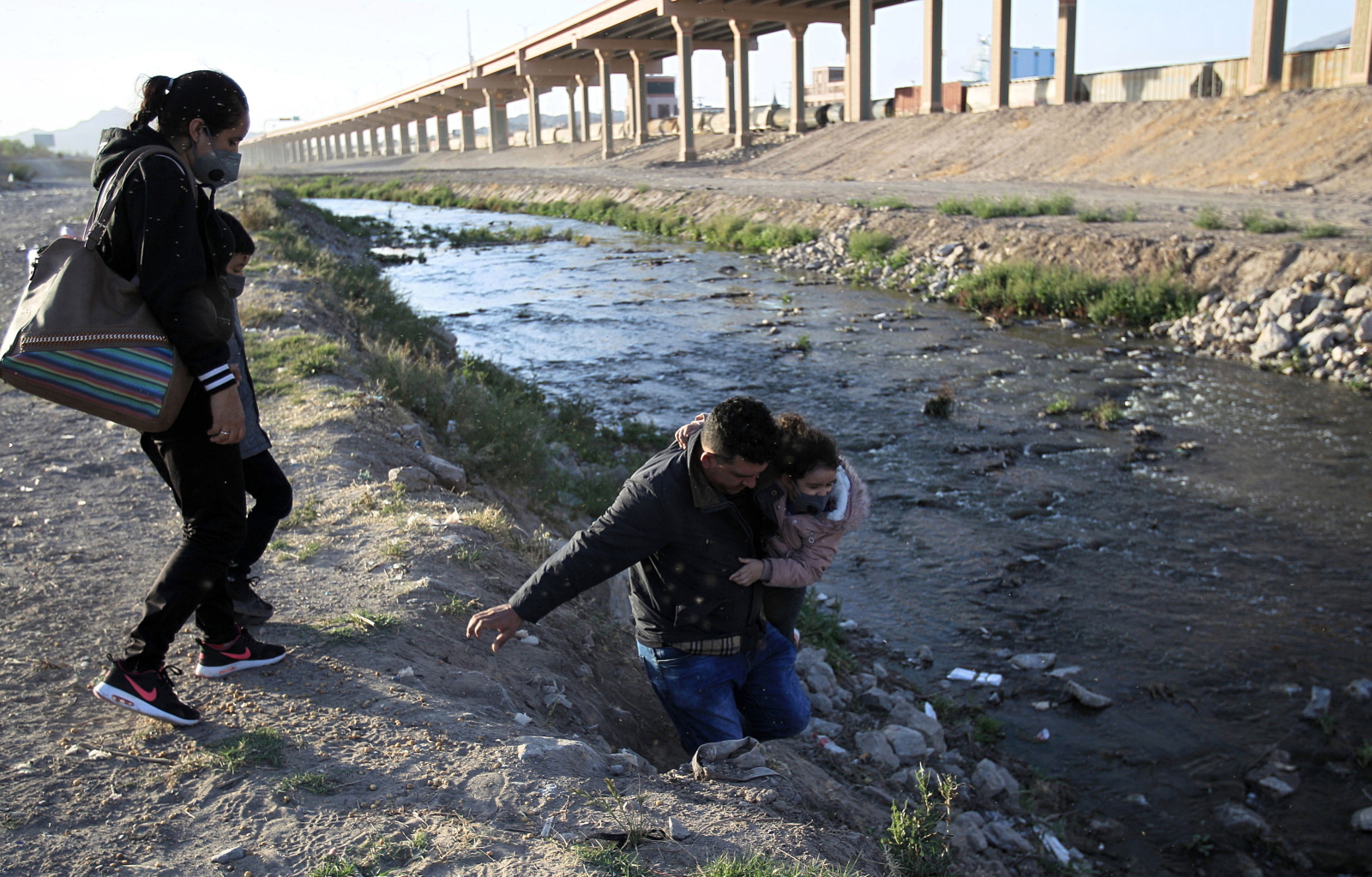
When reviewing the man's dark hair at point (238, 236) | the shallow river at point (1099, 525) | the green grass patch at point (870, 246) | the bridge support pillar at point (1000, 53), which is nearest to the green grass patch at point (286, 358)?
the shallow river at point (1099, 525)

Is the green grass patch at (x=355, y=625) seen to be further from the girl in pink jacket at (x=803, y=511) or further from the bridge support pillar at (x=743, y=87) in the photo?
the bridge support pillar at (x=743, y=87)

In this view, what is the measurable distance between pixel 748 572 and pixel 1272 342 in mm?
10928

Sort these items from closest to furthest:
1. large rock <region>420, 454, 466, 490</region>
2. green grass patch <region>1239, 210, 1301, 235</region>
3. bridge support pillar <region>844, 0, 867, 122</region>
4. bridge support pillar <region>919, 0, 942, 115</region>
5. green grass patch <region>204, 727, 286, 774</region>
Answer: green grass patch <region>204, 727, 286, 774</region> < large rock <region>420, 454, 466, 490</region> < green grass patch <region>1239, 210, 1301, 235</region> < bridge support pillar <region>919, 0, 942, 115</region> < bridge support pillar <region>844, 0, 867, 122</region>

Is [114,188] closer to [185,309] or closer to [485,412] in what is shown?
[185,309]

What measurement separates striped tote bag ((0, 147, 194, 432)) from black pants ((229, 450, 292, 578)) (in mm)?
847

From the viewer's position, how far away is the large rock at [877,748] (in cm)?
461

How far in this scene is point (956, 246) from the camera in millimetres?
17672

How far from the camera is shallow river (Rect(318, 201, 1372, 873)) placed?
16.5 feet

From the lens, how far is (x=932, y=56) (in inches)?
1411

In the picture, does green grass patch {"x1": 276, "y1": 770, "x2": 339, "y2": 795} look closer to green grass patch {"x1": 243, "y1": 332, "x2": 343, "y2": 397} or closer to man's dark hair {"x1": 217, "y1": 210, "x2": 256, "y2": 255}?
man's dark hair {"x1": 217, "y1": 210, "x2": 256, "y2": 255}

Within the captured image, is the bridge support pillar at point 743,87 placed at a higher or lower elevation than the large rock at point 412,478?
higher

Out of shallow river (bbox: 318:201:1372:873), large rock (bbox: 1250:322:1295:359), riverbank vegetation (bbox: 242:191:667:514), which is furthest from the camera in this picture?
A: large rock (bbox: 1250:322:1295:359)

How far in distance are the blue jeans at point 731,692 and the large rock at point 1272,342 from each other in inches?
412

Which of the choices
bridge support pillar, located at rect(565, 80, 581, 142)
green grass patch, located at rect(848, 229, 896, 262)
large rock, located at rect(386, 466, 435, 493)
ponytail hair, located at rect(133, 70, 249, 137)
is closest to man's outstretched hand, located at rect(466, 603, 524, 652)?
ponytail hair, located at rect(133, 70, 249, 137)
